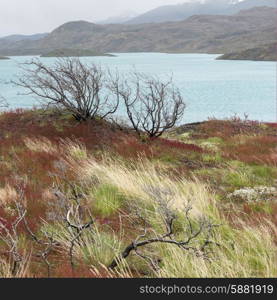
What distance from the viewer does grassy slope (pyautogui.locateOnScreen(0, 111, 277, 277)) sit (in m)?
4.50

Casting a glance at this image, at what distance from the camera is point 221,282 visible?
11.1ft

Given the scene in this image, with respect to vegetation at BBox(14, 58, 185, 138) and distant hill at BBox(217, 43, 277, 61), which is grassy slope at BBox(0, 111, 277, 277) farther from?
distant hill at BBox(217, 43, 277, 61)

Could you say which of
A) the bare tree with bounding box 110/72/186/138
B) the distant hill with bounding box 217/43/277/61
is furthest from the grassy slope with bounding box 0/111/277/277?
the distant hill with bounding box 217/43/277/61

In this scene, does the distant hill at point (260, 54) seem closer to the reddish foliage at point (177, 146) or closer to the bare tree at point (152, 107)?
the bare tree at point (152, 107)

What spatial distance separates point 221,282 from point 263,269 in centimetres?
136

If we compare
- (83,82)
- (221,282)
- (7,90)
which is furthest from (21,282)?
(7,90)

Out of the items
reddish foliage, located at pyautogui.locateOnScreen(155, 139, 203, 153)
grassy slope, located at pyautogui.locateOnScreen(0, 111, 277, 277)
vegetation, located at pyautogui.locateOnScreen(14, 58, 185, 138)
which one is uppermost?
vegetation, located at pyautogui.locateOnScreen(14, 58, 185, 138)

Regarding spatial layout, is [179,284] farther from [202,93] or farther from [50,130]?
[202,93]

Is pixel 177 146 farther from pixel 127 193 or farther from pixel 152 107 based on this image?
pixel 127 193

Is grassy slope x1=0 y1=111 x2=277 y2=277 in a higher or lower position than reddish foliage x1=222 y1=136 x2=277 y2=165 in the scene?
higher

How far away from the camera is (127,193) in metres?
7.62

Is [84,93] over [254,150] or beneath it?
over

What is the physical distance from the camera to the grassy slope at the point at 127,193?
4.50 meters

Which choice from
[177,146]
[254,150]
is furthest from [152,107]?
[254,150]
